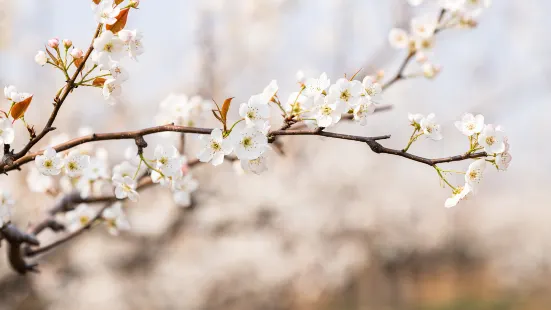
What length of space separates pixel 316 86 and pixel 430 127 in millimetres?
207

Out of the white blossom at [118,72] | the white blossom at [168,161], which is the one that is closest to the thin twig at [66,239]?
the white blossom at [168,161]

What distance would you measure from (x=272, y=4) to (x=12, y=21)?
7.24ft

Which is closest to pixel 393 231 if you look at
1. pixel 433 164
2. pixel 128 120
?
pixel 128 120

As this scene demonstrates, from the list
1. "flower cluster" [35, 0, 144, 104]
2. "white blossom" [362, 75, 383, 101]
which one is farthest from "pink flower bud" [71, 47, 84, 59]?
"white blossom" [362, 75, 383, 101]

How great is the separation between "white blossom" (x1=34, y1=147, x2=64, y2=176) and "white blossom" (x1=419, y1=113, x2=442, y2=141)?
58cm

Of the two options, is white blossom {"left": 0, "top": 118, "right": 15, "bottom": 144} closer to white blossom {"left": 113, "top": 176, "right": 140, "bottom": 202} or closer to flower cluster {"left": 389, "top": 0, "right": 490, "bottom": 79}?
white blossom {"left": 113, "top": 176, "right": 140, "bottom": 202}

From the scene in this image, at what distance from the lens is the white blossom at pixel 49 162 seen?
32.7 inches

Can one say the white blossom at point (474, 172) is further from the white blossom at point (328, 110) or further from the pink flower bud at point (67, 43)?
the pink flower bud at point (67, 43)

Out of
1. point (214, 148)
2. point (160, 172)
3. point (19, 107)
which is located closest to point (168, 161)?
point (160, 172)

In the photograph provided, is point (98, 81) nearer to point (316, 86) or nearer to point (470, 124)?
point (316, 86)

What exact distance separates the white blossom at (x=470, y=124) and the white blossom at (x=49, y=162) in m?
0.62

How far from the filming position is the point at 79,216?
1.45 meters

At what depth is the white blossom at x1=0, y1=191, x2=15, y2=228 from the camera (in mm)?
1007

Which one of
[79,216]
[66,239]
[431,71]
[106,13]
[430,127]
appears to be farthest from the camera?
[431,71]
